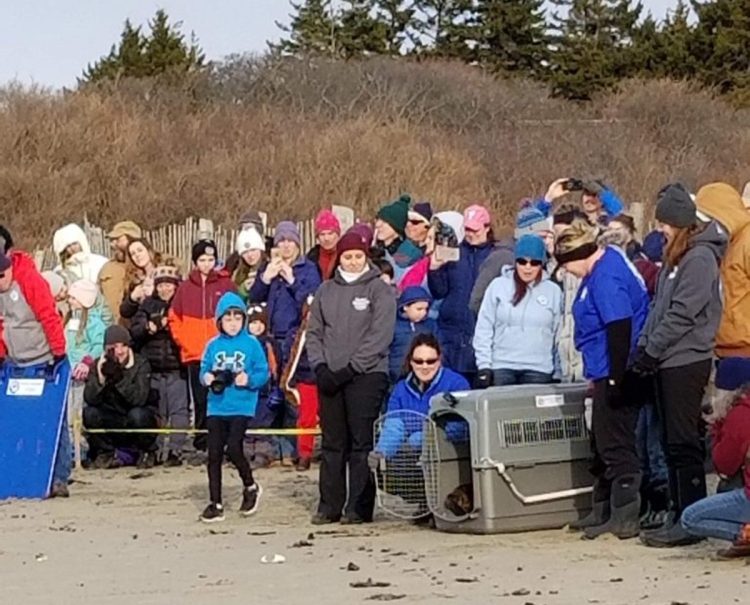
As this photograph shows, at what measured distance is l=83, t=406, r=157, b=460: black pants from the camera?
1441cm

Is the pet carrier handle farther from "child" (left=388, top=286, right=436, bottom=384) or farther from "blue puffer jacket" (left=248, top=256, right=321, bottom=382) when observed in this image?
"blue puffer jacket" (left=248, top=256, right=321, bottom=382)

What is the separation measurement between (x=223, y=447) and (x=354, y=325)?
4.50 feet

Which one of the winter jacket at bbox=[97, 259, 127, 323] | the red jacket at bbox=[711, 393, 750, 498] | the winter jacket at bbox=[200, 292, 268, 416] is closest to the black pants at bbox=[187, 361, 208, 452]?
the winter jacket at bbox=[97, 259, 127, 323]

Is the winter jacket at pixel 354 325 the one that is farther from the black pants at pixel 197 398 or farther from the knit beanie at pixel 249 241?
the knit beanie at pixel 249 241

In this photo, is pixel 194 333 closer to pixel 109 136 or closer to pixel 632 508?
pixel 632 508

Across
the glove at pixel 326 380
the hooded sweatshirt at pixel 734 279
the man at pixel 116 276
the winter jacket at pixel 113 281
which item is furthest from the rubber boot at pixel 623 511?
the winter jacket at pixel 113 281

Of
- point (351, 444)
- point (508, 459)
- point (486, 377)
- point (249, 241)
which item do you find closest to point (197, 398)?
point (249, 241)

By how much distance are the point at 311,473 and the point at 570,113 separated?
3713 centimetres

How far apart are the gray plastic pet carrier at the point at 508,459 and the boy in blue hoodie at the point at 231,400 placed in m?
1.56

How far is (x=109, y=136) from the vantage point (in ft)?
125

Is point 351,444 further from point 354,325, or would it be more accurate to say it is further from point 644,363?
point 644,363

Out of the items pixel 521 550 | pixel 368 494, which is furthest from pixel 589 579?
pixel 368 494

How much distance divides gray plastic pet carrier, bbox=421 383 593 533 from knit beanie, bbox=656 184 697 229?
1379 millimetres

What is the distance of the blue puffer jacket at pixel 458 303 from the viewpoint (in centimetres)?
1203
